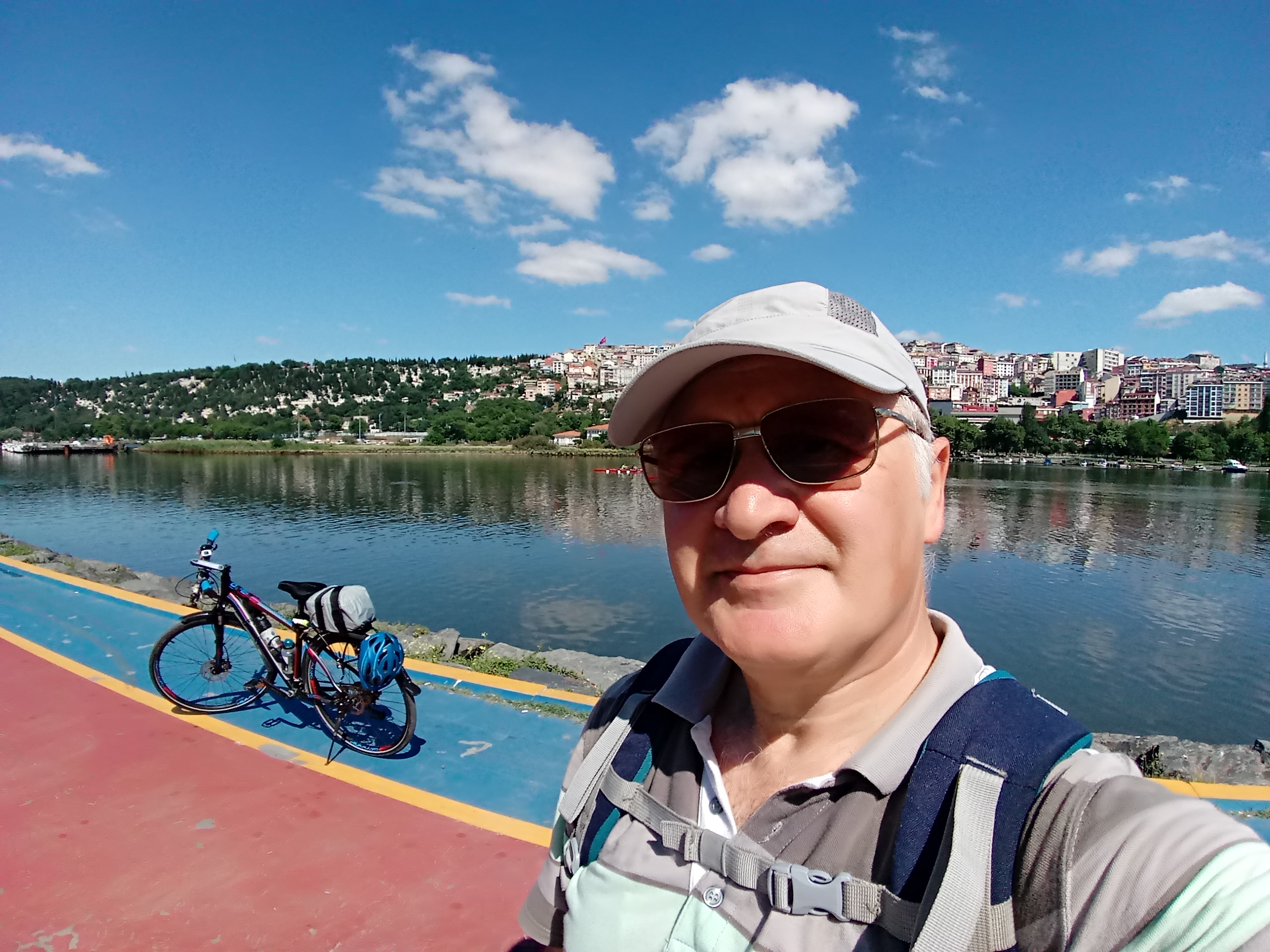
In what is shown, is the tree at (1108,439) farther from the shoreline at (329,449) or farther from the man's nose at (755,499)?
the man's nose at (755,499)

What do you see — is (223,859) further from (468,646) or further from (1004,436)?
(1004,436)

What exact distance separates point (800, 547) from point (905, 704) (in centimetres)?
27

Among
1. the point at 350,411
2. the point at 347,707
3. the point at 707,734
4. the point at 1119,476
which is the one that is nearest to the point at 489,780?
the point at 347,707

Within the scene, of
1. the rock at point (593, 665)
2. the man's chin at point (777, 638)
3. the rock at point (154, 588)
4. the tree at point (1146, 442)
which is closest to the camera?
the man's chin at point (777, 638)

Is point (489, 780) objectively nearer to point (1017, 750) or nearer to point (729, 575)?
point (729, 575)

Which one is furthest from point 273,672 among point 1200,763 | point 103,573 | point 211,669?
point 103,573

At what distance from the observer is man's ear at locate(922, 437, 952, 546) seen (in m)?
1.07

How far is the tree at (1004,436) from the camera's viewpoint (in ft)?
252

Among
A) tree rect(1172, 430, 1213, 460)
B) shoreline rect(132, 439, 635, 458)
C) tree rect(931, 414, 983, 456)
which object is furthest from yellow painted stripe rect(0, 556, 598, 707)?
tree rect(1172, 430, 1213, 460)

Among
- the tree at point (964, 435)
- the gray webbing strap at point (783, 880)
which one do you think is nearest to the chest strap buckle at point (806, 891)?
the gray webbing strap at point (783, 880)

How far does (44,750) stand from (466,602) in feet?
33.3

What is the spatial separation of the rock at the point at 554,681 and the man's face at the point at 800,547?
3.57m

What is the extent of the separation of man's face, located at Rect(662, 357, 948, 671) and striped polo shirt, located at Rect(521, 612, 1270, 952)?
0.14 metres

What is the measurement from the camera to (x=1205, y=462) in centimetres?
7419
